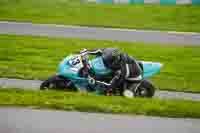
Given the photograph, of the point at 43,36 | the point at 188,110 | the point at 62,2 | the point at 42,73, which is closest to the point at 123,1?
the point at 62,2

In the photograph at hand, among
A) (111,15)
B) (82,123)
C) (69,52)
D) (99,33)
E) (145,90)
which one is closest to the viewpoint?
(82,123)

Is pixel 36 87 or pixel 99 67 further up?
pixel 99 67

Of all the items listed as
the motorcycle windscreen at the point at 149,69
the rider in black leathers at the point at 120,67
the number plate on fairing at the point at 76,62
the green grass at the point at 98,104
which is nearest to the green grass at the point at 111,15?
the motorcycle windscreen at the point at 149,69

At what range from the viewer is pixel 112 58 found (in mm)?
11711

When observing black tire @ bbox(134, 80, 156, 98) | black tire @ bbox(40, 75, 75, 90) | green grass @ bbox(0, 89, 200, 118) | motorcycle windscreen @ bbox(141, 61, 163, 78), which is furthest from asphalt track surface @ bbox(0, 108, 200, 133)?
motorcycle windscreen @ bbox(141, 61, 163, 78)

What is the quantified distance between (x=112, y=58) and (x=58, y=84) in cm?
115

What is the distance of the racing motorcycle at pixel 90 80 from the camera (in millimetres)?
11836

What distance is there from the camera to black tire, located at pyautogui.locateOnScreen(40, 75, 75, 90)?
1191 cm

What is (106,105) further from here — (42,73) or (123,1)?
(123,1)

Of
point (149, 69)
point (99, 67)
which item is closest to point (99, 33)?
point (149, 69)

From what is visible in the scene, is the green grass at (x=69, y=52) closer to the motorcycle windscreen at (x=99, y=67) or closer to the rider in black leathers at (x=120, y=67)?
the rider in black leathers at (x=120, y=67)

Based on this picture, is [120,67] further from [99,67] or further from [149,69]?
[149,69]

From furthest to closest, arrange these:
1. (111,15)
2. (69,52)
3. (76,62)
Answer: (111,15) → (69,52) → (76,62)

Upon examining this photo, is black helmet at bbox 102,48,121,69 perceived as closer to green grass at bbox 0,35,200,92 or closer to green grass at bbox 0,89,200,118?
green grass at bbox 0,35,200,92
